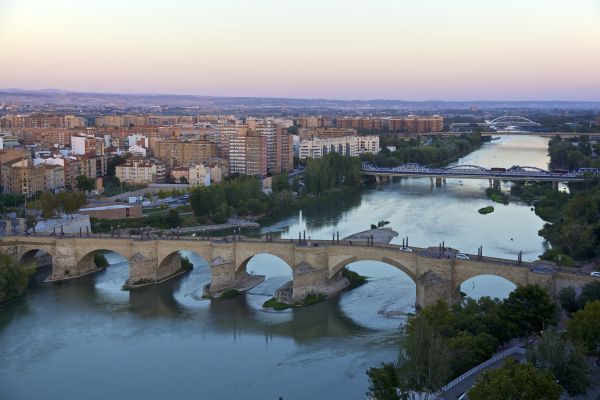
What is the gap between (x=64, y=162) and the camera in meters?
17.2

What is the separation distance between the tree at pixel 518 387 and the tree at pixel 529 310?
1.66 meters

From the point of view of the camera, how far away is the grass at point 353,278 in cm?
892

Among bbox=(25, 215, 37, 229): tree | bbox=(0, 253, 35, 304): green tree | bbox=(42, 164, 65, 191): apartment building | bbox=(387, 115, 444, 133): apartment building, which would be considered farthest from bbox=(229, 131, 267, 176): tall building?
bbox=(387, 115, 444, 133): apartment building

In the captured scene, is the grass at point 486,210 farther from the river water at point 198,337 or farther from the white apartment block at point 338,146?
the white apartment block at point 338,146

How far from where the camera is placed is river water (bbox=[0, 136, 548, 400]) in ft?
20.4

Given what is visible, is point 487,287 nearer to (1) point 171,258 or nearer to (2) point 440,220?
(1) point 171,258

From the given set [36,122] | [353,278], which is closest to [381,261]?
[353,278]

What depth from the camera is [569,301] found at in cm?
650

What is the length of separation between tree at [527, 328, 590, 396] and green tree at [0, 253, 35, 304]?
606 cm

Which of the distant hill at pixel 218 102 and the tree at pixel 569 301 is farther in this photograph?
the distant hill at pixel 218 102

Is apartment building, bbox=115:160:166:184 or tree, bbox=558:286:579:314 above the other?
apartment building, bbox=115:160:166:184

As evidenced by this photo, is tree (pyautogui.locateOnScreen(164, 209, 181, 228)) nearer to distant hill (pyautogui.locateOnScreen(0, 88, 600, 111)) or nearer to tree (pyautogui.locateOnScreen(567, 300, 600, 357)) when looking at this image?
tree (pyautogui.locateOnScreen(567, 300, 600, 357))

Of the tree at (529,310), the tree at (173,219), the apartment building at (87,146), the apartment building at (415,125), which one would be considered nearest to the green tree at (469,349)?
the tree at (529,310)

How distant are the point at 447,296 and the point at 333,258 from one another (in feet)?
4.63
